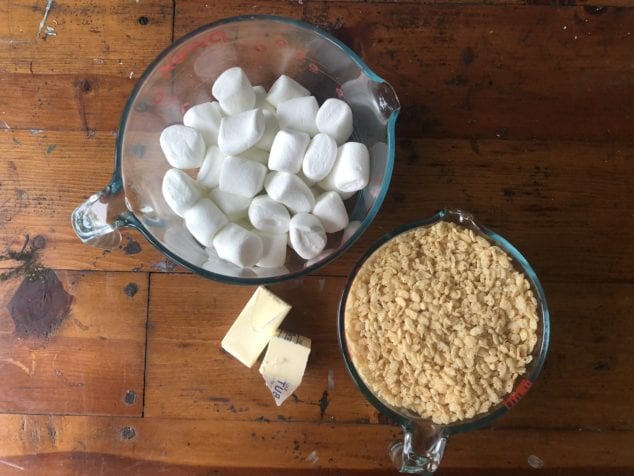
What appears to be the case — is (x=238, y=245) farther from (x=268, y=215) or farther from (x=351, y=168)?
(x=351, y=168)

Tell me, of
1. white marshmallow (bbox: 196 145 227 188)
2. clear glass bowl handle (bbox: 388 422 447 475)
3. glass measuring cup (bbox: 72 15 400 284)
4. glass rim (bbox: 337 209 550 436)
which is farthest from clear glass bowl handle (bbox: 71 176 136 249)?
clear glass bowl handle (bbox: 388 422 447 475)

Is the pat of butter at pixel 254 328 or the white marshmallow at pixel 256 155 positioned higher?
the white marshmallow at pixel 256 155

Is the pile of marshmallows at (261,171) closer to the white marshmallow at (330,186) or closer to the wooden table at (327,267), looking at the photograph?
the white marshmallow at (330,186)

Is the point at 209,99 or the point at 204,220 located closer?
the point at 204,220

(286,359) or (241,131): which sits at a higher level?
(241,131)

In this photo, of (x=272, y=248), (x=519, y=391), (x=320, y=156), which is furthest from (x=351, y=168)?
(x=519, y=391)

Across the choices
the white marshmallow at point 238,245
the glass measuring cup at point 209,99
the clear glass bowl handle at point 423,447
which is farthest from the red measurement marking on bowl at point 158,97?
the clear glass bowl handle at point 423,447

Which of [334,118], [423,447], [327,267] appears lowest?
[423,447]
